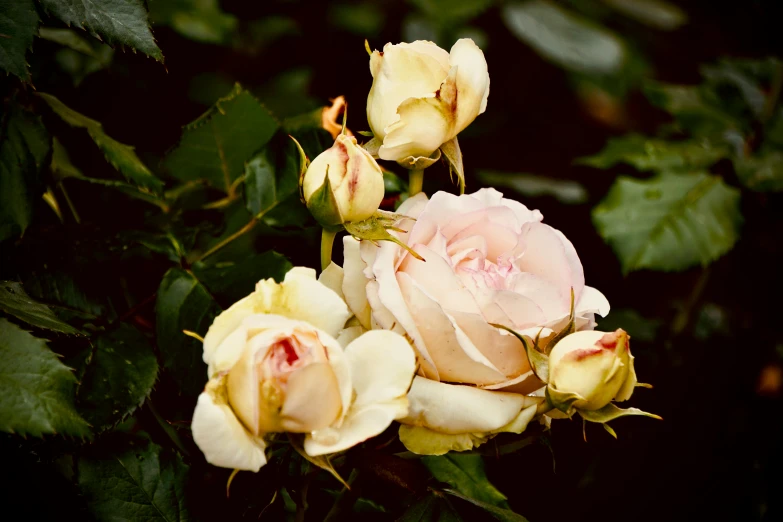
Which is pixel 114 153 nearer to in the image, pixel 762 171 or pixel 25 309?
pixel 25 309

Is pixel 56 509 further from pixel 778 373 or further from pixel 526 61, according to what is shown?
pixel 778 373

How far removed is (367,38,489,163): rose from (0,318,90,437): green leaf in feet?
0.78

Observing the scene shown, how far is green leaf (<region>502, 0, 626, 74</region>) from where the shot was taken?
139cm

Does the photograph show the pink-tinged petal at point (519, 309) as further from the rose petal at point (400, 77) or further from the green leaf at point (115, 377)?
the green leaf at point (115, 377)

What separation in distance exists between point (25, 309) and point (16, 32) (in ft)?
0.61

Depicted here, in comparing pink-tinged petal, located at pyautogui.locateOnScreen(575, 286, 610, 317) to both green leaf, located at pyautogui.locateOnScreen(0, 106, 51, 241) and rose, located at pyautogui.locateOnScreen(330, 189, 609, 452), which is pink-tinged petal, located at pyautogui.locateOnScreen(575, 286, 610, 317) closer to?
rose, located at pyautogui.locateOnScreen(330, 189, 609, 452)

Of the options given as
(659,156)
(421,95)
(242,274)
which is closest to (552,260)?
(421,95)

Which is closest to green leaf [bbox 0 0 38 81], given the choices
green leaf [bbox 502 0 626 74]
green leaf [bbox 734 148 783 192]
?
green leaf [bbox 734 148 783 192]

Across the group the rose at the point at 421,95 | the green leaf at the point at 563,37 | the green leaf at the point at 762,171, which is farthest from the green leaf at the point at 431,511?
the green leaf at the point at 563,37

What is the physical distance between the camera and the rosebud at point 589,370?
365 mm

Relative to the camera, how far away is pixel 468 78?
1.41ft

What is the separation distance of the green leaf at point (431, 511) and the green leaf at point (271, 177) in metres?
0.27

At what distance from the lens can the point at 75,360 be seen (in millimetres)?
469

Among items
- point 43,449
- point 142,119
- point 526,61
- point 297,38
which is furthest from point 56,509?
point 526,61
